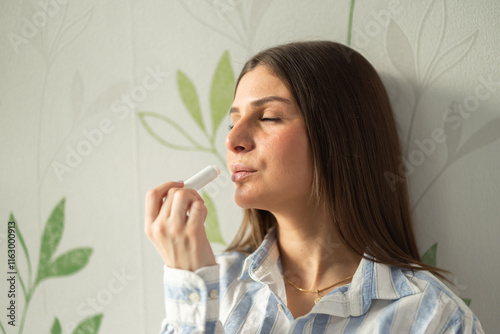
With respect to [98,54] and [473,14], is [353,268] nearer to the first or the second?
[473,14]

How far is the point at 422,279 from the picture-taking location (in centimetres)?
90

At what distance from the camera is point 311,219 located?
102cm

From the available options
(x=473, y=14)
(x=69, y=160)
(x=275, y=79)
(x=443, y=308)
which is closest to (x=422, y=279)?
(x=443, y=308)

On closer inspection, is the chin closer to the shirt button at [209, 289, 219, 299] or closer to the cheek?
the cheek

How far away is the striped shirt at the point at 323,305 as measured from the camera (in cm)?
82

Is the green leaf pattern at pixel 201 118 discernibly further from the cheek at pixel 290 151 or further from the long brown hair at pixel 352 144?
the cheek at pixel 290 151

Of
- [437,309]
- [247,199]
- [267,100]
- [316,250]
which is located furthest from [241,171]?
[437,309]

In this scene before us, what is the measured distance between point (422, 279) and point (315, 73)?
50 cm

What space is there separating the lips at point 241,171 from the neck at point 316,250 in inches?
5.4

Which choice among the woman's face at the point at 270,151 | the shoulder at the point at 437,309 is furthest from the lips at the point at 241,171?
the shoulder at the point at 437,309

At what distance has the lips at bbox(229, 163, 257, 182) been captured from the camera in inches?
37.1

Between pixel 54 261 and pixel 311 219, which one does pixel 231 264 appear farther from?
pixel 54 261

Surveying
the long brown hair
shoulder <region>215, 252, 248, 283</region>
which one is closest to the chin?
the long brown hair

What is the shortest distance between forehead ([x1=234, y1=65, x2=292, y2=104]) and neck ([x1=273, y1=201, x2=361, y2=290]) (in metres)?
0.27
